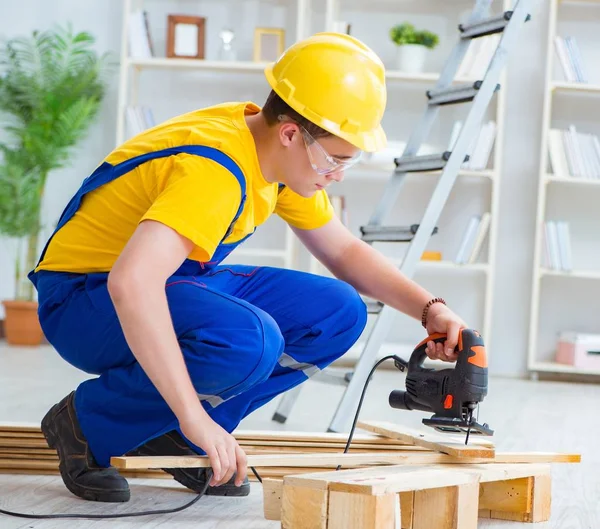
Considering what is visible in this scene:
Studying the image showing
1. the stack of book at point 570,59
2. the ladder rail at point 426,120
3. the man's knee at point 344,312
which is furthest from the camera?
the stack of book at point 570,59

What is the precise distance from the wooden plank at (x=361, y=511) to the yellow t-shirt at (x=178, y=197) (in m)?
0.44

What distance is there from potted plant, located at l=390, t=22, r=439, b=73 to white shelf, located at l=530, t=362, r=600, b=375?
1645 mm

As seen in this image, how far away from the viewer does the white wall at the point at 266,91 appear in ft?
16.2

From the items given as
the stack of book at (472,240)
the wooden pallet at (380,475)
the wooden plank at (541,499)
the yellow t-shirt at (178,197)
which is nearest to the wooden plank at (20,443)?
the wooden pallet at (380,475)

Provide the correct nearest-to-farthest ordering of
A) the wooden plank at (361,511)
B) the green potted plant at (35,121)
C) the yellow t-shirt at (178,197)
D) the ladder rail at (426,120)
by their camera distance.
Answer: the wooden plank at (361,511)
the yellow t-shirt at (178,197)
the ladder rail at (426,120)
the green potted plant at (35,121)

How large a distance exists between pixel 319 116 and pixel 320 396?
2.10 m

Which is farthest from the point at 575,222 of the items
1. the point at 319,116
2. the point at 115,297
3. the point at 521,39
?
the point at 115,297

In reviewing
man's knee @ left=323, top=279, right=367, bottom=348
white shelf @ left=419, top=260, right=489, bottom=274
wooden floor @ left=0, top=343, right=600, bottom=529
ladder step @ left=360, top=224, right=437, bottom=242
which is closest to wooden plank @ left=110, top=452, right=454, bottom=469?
wooden floor @ left=0, top=343, right=600, bottom=529

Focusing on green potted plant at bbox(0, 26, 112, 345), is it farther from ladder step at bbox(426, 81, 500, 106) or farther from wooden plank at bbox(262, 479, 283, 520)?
wooden plank at bbox(262, 479, 283, 520)

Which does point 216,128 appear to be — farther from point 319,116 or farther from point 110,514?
point 110,514

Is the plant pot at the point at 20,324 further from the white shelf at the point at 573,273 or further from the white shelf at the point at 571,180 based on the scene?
the white shelf at the point at 571,180

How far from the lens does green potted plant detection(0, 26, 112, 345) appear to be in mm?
4730

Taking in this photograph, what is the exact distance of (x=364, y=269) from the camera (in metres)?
1.97

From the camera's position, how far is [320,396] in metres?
3.56
